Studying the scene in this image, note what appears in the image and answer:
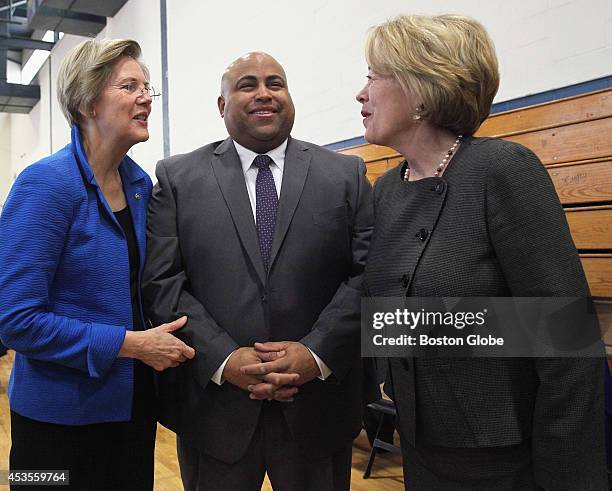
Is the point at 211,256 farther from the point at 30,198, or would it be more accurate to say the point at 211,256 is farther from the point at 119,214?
the point at 30,198

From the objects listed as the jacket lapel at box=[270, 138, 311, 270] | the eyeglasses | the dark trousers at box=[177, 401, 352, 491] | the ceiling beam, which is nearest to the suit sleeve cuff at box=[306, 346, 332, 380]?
the dark trousers at box=[177, 401, 352, 491]

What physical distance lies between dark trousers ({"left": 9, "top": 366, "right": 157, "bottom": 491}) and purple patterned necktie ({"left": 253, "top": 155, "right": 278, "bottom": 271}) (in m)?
0.50

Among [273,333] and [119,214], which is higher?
[119,214]

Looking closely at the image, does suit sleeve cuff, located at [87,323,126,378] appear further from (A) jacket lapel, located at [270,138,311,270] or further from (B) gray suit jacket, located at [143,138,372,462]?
(A) jacket lapel, located at [270,138,311,270]

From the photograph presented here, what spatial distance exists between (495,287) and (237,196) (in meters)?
0.81

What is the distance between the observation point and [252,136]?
175cm

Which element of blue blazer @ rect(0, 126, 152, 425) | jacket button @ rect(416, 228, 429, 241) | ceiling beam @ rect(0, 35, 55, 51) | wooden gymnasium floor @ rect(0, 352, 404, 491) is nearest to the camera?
jacket button @ rect(416, 228, 429, 241)

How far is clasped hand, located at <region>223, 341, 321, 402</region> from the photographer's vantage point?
1.52 m

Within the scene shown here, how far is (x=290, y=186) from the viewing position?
1.69 metres

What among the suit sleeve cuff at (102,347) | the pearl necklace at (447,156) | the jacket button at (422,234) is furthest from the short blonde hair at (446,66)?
the suit sleeve cuff at (102,347)

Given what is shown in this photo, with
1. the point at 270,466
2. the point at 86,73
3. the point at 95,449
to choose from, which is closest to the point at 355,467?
the point at 270,466

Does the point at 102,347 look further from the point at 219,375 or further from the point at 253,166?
the point at 253,166

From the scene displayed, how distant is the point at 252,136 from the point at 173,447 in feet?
9.32

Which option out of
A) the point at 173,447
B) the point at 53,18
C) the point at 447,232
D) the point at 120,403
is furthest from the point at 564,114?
the point at 53,18
